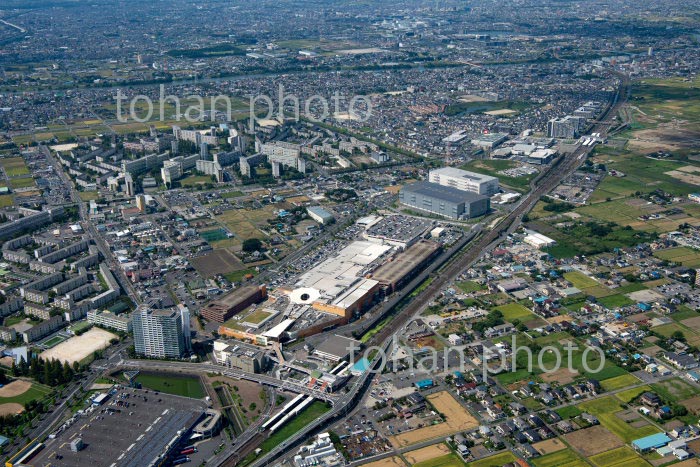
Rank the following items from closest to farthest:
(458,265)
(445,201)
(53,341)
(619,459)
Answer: (619,459)
(53,341)
(458,265)
(445,201)

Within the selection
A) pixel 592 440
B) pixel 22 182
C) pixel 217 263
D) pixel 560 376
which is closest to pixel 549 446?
pixel 592 440

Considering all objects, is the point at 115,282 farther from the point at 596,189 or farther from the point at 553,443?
the point at 596,189

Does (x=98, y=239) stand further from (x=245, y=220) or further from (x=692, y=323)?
(x=692, y=323)

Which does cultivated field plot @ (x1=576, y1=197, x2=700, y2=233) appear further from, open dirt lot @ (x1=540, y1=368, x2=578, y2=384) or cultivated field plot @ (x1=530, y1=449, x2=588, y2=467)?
cultivated field plot @ (x1=530, y1=449, x2=588, y2=467)

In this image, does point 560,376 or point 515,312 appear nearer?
point 560,376

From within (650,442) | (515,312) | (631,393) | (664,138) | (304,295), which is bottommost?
(664,138)

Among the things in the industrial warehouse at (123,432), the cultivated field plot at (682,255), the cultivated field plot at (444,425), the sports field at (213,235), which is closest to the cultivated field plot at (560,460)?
the cultivated field plot at (444,425)

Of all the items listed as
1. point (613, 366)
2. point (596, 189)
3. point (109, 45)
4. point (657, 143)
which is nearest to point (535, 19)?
point (109, 45)

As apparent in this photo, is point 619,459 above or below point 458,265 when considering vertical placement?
above
